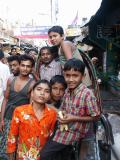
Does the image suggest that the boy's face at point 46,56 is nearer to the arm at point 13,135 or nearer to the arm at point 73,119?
the arm at point 13,135

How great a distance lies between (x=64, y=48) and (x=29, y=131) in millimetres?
1048

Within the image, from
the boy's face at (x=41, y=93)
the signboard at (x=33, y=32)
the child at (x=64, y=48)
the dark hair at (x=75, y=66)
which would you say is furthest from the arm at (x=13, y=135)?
the signboard at (x=33, y=32)

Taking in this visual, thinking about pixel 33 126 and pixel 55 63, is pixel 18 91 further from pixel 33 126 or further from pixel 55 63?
pixel 33 126

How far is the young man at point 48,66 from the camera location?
14.9 feet

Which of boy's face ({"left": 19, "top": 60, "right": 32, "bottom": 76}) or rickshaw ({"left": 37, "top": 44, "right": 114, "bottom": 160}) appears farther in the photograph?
boy's face ({"left": 19, "top": 60, "right": 32, "bottom": 76})

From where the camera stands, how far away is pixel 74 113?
127 inches

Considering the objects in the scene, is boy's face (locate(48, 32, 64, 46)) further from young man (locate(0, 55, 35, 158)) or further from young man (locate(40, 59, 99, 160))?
young man (locate(40, 59, 99, 160))

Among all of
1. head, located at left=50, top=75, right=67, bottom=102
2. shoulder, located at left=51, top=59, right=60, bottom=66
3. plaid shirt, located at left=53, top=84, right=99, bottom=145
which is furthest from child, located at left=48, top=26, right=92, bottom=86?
plaid shirt, located at left=53, top=84, right=99, bottom=145

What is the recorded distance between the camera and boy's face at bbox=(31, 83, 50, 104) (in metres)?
3.53

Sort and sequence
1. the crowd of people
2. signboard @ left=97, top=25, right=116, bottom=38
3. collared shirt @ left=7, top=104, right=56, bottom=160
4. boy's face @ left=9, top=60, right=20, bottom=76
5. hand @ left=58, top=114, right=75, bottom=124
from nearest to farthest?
hand @ left=58, top=114, right=75, bottom=124 < the crowd of people < collared shirt @ left=7, top=104, right=56, bottom=160 < boy's face @ left=9, top=60, right=20, bottom=76 < signboard @ left=97, top=25, right=116, bottom=38

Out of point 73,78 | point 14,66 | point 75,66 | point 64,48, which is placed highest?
point 64,48

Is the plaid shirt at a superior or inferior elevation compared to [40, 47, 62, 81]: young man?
inferior

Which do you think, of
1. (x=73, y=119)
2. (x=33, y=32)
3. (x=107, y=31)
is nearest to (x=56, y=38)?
(x=73, y=119)

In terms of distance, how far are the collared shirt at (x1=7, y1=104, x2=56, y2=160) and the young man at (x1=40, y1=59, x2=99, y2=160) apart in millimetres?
174
